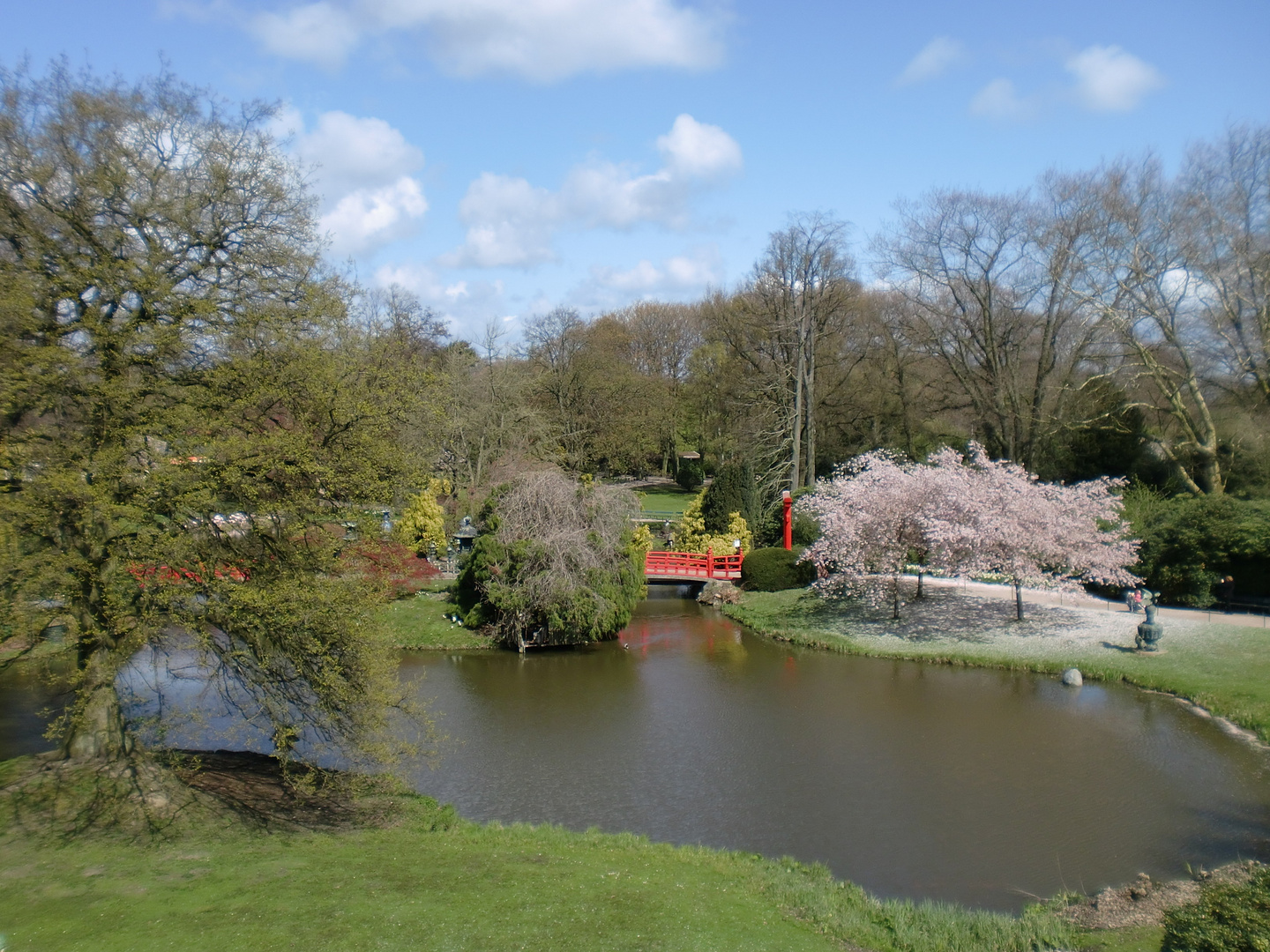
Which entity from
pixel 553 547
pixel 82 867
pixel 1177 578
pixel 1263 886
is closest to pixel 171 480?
pixel 82 867

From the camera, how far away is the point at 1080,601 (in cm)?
2291

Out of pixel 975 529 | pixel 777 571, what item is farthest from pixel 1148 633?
pixel 777 571

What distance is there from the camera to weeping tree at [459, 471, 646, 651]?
20.7m

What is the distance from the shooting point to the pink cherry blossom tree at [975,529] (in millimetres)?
20766

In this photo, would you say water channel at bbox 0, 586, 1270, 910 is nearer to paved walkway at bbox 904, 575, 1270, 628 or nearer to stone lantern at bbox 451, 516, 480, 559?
paved walkway at bbox 904, 575, 1270, 628

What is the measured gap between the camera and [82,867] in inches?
330

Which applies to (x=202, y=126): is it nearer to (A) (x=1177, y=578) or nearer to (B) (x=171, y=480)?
(B) (x=171, y=480)

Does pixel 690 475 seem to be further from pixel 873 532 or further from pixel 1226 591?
pixel 1226 591

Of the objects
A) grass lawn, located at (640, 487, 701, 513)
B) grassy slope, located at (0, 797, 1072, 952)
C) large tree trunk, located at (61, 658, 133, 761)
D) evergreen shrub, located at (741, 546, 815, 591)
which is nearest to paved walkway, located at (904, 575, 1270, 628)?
evergreen shrub, located at (741, 546, 815, 591)

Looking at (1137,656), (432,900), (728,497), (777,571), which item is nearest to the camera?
(432,900)

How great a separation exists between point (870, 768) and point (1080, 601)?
12471 mm

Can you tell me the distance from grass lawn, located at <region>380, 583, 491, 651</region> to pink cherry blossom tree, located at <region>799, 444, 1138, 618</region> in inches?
373

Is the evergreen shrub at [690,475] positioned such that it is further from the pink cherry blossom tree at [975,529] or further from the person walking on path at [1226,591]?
the person walking on path at [1226,591]

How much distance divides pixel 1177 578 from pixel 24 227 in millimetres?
24497
